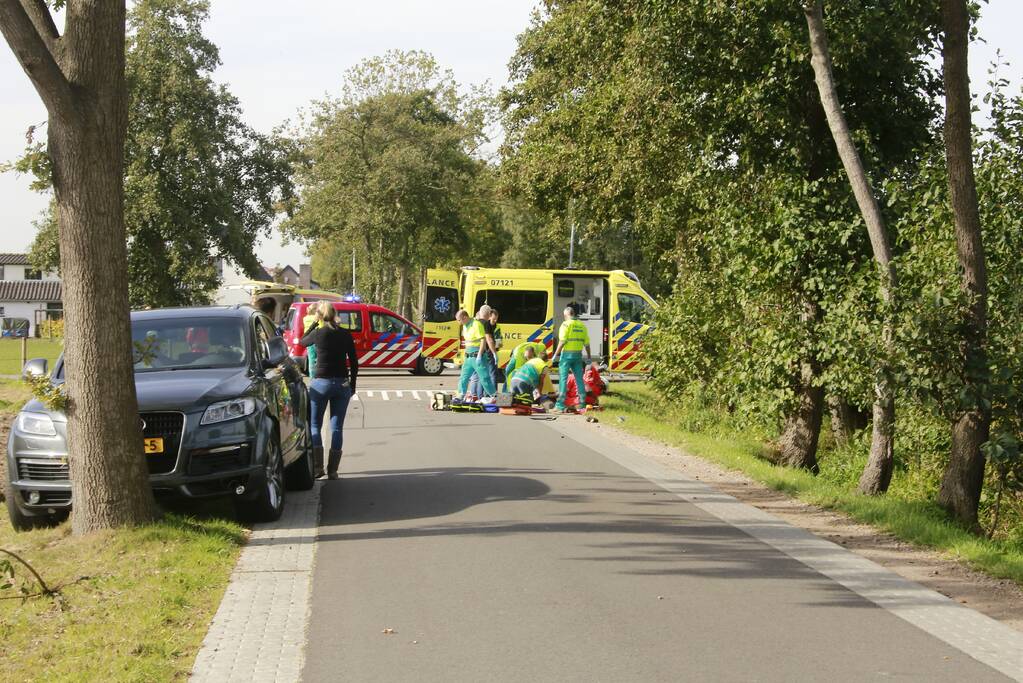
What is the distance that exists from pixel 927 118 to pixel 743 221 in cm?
296

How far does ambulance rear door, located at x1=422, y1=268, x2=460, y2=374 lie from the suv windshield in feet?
72.4

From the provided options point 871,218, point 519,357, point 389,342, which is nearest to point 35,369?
point 871,218

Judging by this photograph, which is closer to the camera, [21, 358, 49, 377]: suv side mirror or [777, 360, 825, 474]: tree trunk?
[21, 358, 49, 377]: suv side mirror

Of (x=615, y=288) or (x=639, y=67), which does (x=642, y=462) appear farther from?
(x=615, y=288)

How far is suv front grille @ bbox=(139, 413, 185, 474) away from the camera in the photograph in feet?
30.7

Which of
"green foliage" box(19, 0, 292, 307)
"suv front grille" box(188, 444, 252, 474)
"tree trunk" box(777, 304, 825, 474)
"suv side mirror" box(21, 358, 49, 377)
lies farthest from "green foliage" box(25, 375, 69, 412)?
"green foliage" box(19, 0, 292, 307)

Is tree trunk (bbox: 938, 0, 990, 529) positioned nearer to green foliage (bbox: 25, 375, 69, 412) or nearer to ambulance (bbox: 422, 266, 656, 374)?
green foliage (bbox: 25, 375, 69, 412)

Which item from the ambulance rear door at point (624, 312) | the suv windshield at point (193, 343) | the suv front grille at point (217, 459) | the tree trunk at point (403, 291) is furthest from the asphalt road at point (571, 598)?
the tree trunk at point (403, 291)

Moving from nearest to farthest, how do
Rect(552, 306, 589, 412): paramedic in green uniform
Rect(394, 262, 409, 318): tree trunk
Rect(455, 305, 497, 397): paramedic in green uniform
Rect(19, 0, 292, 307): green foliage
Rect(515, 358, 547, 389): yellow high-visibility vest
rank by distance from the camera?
Rect(552, 306, 589, 412): paramedic in green uniform
Rect(455, 305, 497, 397): paramedic in green uniform
Rect(515, 358, 547, 389): yellow high-visibility vest
Rect(19, 0, 292, 307): green foliage
Rect(394, 262, 409, 318): tree trunk

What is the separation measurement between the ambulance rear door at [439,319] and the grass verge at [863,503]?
1422 cm

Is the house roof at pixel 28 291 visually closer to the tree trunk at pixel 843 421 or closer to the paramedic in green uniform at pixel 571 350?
the paramedic in green uniform at pixel 571 350

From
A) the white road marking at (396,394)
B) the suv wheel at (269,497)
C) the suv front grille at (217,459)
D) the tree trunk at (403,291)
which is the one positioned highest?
the tree trunk at (403,291)

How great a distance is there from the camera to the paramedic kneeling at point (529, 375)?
21672mm

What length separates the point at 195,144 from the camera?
1816 inches
